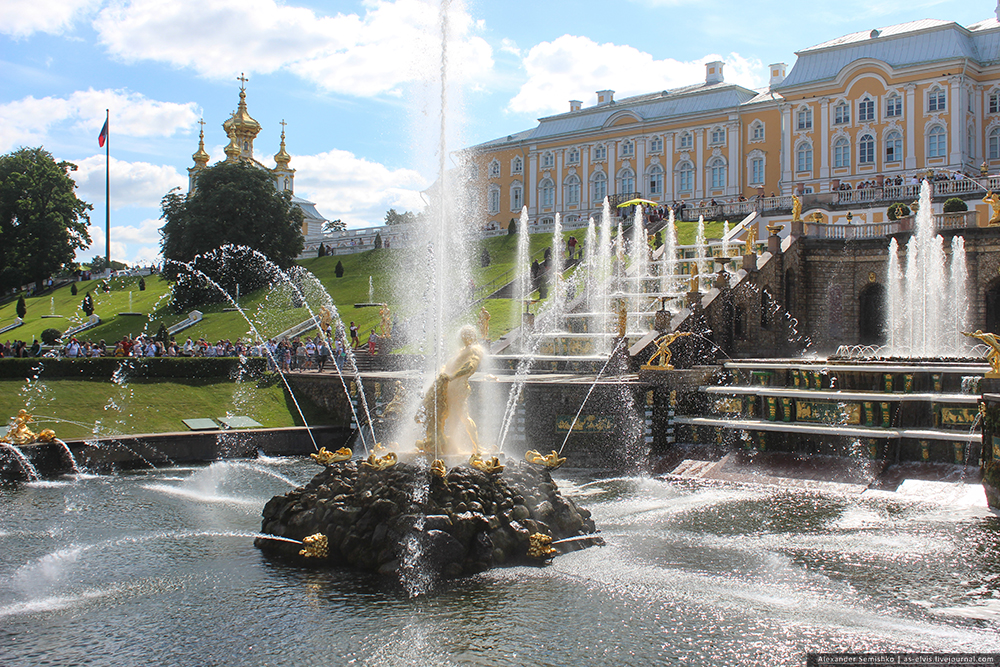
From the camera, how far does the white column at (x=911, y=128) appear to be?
1801 inches

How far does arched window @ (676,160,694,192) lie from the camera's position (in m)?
57.4

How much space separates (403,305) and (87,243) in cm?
3683

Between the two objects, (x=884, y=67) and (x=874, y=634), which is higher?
(x=884, y=67)

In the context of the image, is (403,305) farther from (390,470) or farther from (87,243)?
(87,243)

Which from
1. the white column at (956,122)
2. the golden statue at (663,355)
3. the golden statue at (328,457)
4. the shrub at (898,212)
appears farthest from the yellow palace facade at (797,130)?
the golden statue at (328,457)

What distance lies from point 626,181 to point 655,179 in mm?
2270

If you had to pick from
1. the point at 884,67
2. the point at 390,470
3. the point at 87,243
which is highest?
the point at 884,67

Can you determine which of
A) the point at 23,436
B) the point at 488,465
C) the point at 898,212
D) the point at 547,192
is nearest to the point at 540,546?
the point at 488,465

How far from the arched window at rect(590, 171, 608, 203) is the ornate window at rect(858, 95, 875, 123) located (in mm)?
18817

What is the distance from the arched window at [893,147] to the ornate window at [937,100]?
210cm

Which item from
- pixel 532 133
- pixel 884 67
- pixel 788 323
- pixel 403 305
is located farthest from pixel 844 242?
pixel 532 133

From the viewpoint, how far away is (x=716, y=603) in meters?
8.99

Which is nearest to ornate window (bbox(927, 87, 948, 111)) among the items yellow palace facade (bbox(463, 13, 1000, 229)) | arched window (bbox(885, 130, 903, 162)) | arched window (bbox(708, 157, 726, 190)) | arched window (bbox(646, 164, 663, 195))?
yellow palace facade (bbox(463, 13, 1000, 229))

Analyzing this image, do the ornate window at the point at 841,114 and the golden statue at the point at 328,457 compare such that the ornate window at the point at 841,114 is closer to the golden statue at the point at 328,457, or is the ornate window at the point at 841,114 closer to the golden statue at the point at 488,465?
the golden statue at the point at 488,465
